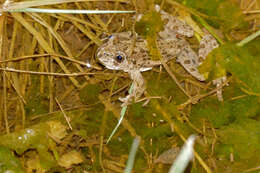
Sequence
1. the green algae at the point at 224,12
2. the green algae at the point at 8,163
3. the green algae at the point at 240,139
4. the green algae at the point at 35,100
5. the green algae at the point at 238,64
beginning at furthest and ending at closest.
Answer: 1. the green algae at the point at 224,12
2. the green algae at the point at 35,100
3. the green algae at the point at 238,64
4. the green algae at the point at 240,139
5. the green algae at the point at 8,163

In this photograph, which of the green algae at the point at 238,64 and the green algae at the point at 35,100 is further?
the green algae at the point at 35,100

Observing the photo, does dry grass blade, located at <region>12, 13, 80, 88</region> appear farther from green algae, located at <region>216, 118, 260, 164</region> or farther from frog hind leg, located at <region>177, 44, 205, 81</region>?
green algae, located at <region>216, 118, 260, 164</region>

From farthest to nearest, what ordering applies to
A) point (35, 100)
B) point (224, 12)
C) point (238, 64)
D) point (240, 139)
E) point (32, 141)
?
1. point (224, 12)
2. point (35, 100)
3. point (238, 64)
4. point (240, 139)
5. point (32, 141)

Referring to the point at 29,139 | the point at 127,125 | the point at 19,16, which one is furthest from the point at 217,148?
the point at 19,16

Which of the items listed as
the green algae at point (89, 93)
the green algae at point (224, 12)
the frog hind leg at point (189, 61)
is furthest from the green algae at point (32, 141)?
the green algae at point (224, 12)

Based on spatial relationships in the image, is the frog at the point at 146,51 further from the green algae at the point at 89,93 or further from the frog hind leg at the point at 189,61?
the green algae at the point at 89,93

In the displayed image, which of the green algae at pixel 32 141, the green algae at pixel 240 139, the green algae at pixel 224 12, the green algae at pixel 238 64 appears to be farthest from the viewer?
the green algae at pixel 224 12

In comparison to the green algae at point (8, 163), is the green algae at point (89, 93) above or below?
above

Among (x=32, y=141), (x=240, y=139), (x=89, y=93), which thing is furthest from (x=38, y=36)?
(x=240, y=139)

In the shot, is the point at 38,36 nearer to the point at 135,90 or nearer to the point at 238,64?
the point at 135,90
